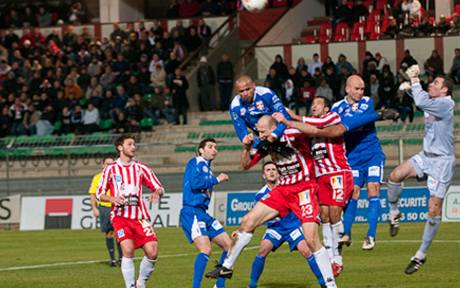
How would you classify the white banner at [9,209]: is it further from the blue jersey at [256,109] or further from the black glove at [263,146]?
the black glove at [263,146]

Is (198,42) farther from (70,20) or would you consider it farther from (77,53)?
(70,20)

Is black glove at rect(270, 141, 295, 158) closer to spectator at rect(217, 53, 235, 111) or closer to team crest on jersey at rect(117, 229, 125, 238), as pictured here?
team crest on jersey at rect(117, 229, 125, 238)

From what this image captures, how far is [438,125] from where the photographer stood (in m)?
16.9

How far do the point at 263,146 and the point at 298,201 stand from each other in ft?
2.74

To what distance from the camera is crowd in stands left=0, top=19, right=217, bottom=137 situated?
134 feet

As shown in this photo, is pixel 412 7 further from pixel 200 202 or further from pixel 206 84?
pixel 200 202

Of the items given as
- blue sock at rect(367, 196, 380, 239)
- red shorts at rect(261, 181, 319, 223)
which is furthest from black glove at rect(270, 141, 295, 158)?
blue sock at rect(367, 196, 380, 239)

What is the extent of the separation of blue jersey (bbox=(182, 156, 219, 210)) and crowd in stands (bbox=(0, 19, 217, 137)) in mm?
22509

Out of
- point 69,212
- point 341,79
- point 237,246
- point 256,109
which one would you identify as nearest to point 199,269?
point 237,246

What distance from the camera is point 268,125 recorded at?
15.3 m

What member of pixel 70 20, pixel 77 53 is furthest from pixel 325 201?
pixel 70 20

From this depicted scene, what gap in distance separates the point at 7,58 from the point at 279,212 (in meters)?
31.8

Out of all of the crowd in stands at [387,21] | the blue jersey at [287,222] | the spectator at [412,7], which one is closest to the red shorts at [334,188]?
the blue jersey at [287,222]

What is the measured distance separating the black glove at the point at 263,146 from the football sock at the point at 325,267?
1488 mm
